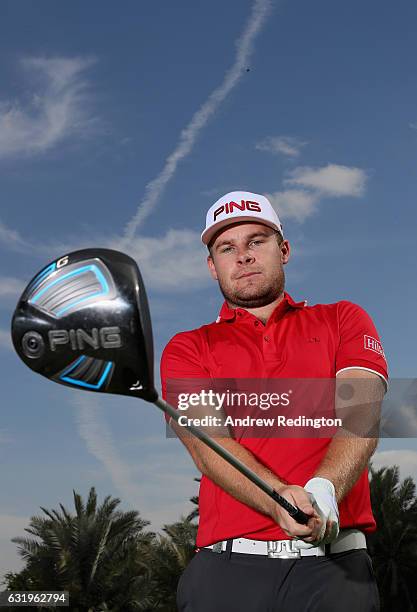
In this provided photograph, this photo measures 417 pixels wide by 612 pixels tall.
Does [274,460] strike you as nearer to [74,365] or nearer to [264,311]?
[264,311]

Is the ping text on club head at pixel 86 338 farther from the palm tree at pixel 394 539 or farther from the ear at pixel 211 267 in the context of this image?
the palm tree at pixel 394 539

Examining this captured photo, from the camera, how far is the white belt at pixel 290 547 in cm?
463

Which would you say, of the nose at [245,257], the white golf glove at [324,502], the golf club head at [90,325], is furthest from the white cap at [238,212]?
the golf club head at [90,325]

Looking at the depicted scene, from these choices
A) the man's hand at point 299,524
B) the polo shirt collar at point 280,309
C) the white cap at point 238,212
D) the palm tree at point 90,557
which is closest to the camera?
the man's hand at point 299,524

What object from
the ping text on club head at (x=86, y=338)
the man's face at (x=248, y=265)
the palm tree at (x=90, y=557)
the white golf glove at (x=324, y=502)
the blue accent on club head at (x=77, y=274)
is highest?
the palm tree at (x=90, y=557)

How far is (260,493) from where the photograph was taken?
4512mm

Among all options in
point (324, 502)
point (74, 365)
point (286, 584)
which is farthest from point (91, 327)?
point (286, 584)

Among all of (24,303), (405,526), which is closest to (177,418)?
(24,303)

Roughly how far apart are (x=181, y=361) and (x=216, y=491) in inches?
36.4

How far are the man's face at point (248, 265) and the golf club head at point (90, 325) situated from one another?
2246mm

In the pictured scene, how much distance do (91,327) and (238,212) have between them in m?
2.60

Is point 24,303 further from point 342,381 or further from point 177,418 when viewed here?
point 342,381

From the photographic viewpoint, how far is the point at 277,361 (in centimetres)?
536

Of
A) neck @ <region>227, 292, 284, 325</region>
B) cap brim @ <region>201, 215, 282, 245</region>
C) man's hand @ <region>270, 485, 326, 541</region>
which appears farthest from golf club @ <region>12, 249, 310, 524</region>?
cap brim @ <region>201, 215, 282, 245</region>
